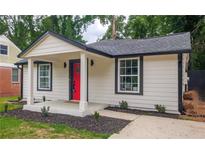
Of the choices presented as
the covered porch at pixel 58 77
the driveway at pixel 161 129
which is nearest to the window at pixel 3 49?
the covered porch at pixel 58 77

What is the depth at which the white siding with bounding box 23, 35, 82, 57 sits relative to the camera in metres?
7.34

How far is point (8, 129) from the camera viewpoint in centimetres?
530

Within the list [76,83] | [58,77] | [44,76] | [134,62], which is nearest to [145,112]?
[134,62]

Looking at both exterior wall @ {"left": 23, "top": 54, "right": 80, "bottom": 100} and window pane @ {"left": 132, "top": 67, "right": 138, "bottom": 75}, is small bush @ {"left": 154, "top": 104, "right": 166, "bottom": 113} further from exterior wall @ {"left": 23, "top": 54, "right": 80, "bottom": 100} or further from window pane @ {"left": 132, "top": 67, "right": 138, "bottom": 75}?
exterior wall @ {"left": 23, "top": 54, "right": 80, "bottom": 100}

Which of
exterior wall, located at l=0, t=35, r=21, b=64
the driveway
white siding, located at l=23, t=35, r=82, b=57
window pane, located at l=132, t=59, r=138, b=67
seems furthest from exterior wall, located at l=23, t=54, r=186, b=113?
exterior wall, located at l=0, t=35, r=21, b=64

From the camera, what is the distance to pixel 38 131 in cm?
512

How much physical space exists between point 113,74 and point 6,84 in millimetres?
11863

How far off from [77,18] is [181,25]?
15.5 m

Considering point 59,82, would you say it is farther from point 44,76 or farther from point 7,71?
point 7,71

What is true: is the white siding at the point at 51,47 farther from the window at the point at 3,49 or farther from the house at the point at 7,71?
the window at the point at 3,49

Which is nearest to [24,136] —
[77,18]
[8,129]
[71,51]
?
[8,129]

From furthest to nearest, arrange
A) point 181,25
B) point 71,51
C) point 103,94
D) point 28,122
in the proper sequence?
point 181,25, point 103,94, point 71,51, point 28,122
